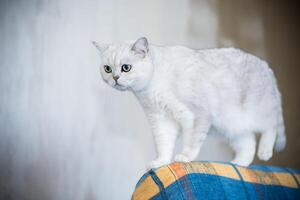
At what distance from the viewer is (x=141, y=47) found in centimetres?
119

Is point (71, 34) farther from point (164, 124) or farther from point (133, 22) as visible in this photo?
point (164, 124)

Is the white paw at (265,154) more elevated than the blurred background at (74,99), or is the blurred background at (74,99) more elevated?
the blurred background at (74,99)

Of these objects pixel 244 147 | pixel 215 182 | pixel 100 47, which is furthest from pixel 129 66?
pixel 244 147

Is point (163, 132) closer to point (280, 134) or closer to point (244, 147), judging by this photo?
point (244, 147)

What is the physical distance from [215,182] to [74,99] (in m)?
0.55

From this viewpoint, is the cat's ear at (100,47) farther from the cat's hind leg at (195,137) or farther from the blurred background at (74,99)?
the cat's hind leg at (195,137)

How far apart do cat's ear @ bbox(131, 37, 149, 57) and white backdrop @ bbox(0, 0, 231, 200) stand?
22cm

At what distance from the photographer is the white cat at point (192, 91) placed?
3.91 ft

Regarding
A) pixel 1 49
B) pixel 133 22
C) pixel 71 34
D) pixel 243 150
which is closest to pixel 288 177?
pixel 243 150

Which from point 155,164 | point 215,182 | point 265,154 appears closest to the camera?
point 215,182

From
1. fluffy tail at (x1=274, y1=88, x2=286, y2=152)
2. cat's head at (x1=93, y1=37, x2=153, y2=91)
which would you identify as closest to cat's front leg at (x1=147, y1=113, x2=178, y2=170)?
cat's head at (x1=93, y1=37, x2=153, y2=91)

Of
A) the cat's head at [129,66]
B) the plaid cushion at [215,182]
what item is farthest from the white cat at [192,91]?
the plaid cushion at [215,182]

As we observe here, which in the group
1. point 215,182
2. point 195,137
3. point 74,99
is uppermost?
point 74,99

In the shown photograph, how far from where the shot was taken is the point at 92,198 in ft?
4.32
